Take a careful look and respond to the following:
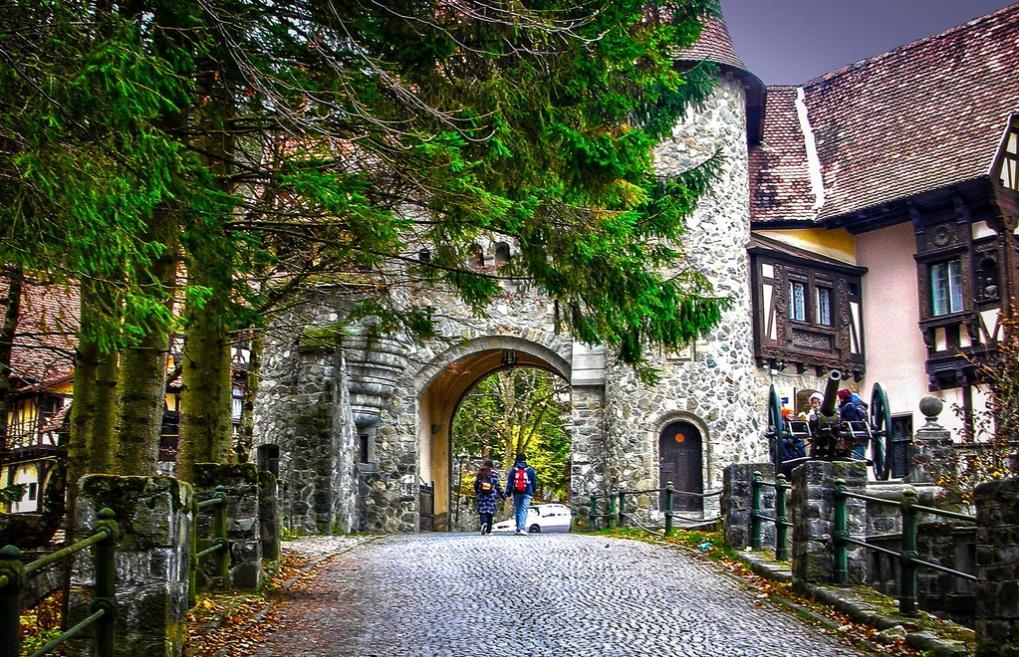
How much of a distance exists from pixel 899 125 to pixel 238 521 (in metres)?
24.5

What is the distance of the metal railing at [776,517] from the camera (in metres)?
12.3

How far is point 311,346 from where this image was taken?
22.1 m

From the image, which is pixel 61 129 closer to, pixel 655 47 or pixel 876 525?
pixel 655 47

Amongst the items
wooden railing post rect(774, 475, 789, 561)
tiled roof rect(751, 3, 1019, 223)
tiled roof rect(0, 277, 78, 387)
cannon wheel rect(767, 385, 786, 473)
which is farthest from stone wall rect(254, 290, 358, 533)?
tiled roof rect(751, 3, 1019, 223)

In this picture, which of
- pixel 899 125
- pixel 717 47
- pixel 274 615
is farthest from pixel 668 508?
pixel 899 125

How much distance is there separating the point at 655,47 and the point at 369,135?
326 cm

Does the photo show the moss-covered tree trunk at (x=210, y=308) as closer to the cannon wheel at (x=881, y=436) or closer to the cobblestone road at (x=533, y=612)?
the cobblestone road at (x=533, y=612)

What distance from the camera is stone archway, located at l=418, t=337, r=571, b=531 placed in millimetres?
26328

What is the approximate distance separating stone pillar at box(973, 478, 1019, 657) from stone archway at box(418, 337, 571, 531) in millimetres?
19012

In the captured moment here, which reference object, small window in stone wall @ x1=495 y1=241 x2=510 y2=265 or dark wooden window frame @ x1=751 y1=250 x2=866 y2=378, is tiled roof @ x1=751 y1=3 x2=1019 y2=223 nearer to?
dark wooden window frame @ x1=751 y1=250 x2=866 y2=378

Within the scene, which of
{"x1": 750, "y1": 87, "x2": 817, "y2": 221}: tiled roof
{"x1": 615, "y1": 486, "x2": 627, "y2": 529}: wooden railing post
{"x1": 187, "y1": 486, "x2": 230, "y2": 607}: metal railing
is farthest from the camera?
{"x1": 750, "y1": 87, "x2": 817, "y2": 221}: tiled roof

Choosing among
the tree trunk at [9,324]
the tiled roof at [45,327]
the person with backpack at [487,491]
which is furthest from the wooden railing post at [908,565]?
the person with backpack at [487,491]

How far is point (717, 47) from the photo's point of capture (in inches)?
1048

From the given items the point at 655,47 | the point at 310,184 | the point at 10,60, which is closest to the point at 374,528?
the point at 655,47
